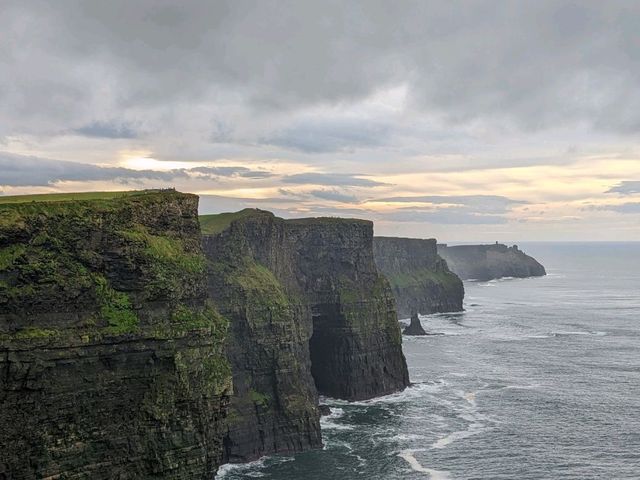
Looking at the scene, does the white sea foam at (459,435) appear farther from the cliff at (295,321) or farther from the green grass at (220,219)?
the green grass at (220,219)

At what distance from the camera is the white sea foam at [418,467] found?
235ft

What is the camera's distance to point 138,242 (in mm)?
52312

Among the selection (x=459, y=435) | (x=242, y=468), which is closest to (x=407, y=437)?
(x=459, y=435)

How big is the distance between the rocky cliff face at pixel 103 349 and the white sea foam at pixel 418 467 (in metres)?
26.6

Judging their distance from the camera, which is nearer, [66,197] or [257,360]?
[66,197]

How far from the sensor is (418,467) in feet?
246

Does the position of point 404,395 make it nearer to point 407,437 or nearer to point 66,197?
point 407,437

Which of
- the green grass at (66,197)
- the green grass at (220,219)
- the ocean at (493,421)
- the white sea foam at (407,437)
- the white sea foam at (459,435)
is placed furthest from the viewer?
the green grass at (220,219)

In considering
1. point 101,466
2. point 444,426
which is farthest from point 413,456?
point 101,466

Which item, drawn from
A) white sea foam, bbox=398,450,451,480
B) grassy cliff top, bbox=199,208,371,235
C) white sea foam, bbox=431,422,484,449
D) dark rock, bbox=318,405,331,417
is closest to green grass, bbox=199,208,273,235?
grassy cliff top, bbox=199,208,371,235

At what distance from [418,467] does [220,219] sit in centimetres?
4132

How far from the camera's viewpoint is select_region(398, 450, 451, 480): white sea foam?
7169 centimetres

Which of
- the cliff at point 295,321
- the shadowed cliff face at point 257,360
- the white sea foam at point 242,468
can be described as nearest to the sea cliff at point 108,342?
the white sea foam at point 242,468

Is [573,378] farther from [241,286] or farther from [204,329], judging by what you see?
[204,329]
